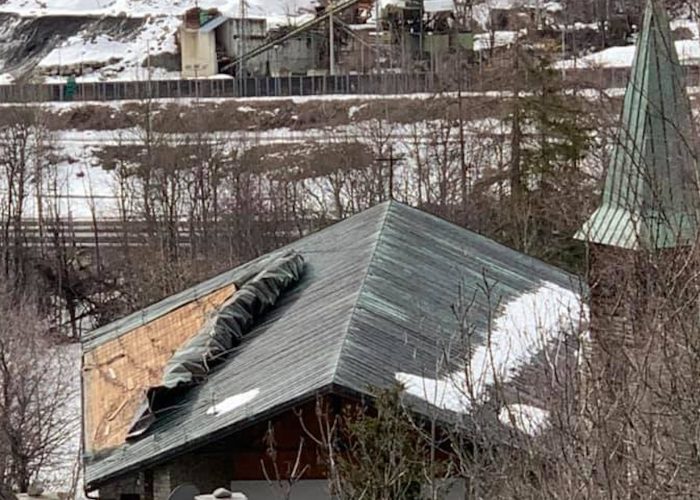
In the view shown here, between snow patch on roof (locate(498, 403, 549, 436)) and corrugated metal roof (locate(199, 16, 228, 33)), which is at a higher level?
corrugated metal roof (locate(199, 16, 228, 33))

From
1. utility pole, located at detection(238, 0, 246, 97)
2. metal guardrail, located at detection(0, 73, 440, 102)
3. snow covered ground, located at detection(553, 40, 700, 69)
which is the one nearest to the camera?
snow covered ground, located at detection(553, 40, 700, 69)

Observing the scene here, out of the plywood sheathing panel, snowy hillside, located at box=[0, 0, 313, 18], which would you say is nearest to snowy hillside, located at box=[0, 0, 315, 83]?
snowy hillside, located at box=[0, 0, 313, 18]

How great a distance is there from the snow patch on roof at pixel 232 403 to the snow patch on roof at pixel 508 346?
128 cm

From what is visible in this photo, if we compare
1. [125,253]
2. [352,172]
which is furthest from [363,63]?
[125,253]

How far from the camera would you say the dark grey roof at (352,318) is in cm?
1224

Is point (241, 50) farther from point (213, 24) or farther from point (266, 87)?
point (266, 87)

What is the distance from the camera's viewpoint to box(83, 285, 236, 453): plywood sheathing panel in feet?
45.2

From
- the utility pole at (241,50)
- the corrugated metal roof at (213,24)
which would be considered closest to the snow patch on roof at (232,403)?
the utility pole at (241,50)

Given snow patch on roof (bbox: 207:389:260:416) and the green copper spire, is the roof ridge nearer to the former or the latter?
snow patch on roof (bbox: 207:389:260:416)

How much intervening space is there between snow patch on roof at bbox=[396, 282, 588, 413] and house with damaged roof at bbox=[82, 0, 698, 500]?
3cm

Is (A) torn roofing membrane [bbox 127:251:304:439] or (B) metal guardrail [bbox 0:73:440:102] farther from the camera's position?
(B) metal guardrail [bbox 0:73:440:102]

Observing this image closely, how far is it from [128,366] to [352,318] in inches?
136

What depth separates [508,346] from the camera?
44.6 feet

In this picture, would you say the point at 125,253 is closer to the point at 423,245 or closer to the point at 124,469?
the point at 423,245
